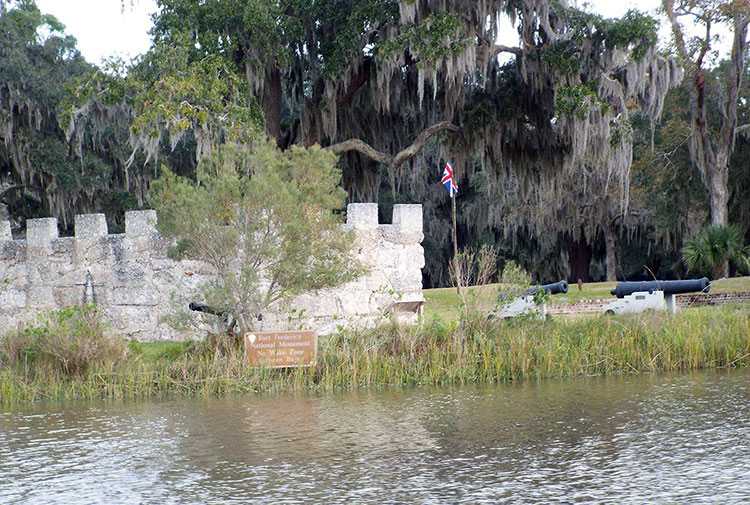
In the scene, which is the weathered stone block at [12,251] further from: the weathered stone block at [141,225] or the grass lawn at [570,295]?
the grass lawn at [570,295]

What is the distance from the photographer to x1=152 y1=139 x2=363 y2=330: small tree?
13977 mm

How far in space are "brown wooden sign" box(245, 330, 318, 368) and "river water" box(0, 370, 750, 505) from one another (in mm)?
809

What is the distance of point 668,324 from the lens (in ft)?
48.2

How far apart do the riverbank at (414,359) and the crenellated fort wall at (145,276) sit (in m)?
1.55

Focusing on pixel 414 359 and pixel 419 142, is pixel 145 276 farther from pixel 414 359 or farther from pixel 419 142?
pixel 419 142

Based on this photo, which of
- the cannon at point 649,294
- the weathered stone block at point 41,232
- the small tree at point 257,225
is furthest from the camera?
the cannon at point 649,294

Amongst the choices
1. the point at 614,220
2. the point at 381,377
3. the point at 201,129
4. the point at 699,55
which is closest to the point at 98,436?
the point at 381,377

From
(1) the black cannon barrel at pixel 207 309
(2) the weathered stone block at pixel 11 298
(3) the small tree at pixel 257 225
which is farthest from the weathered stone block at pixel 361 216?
(2) the weathered stone block at pixel 11 298

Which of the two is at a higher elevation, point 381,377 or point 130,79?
point 130,79

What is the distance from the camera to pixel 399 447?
29.9ft

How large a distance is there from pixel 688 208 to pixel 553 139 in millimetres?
11025

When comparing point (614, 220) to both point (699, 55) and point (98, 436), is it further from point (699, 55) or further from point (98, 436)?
point (98, 436)

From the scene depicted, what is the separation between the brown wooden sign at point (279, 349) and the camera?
13.5 metres

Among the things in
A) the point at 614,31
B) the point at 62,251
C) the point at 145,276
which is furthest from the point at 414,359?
the point at 614,31
